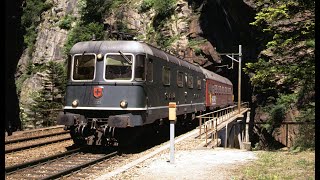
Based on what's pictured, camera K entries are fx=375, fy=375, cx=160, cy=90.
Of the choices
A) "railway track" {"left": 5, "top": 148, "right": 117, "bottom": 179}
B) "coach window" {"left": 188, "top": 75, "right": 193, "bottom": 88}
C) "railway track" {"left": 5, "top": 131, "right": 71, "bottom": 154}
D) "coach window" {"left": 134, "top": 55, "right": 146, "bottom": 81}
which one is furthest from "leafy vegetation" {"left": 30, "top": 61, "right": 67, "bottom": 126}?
"coach window" {"left": 134, "top": 55, "right": 146, "bottom": 81}

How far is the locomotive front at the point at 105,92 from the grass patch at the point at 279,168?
4.19 meters

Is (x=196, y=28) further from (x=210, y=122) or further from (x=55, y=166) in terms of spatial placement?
(x=55, y=166)

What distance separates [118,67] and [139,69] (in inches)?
28.4

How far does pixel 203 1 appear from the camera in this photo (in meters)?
43.1

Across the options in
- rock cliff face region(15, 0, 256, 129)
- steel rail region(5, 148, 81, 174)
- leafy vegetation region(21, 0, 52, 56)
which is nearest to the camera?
steel rail region(5, 148, 81, 174)

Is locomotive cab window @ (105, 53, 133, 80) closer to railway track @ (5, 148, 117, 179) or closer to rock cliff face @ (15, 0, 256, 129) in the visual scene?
railway track @ (5, 148, 117, 179)

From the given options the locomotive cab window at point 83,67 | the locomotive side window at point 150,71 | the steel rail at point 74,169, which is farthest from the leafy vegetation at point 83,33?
the steel rail at point 74,169

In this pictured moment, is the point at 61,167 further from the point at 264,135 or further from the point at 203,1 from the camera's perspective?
the point at 203,1

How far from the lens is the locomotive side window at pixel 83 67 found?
12.6m

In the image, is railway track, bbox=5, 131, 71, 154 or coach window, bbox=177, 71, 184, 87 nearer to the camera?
railway track, bbox=5, 131, 71, 154

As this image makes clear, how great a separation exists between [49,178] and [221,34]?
1461 inches

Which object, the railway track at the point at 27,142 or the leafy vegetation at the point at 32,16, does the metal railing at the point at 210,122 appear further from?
the leafy vegetation at the point at 32,16

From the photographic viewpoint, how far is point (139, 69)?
12289 millimetres

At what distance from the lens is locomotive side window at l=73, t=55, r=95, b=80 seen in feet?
41.3
